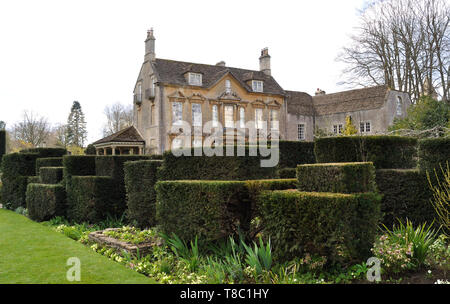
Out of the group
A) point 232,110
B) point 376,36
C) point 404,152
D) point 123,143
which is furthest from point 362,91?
point 404,152

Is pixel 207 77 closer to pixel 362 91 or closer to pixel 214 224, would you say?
pixel 362 91

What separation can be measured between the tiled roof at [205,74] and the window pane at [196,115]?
1831 millimetres

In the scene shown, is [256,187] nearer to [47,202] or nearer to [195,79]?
[47,202]

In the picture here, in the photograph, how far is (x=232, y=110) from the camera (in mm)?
32156

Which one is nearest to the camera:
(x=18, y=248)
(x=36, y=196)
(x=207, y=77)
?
(x=18, y=248)

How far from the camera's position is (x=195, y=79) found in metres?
30.5

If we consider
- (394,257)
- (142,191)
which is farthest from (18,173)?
(394,257)

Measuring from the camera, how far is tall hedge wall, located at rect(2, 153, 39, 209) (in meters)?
16.9

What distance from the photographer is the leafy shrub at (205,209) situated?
661 cm

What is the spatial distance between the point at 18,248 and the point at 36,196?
18.5ft

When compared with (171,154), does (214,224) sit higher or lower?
lower

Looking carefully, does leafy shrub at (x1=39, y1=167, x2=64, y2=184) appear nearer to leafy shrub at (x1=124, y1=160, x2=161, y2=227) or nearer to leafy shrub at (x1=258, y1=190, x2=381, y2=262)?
leafy shrub at (x1=124, y1=160, x2=161, y2=227)

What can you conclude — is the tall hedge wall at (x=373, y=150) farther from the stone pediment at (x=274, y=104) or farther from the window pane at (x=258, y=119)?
the stone pediment at (x=274, y=104)

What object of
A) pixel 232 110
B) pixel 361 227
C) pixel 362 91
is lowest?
pixel 361 227
